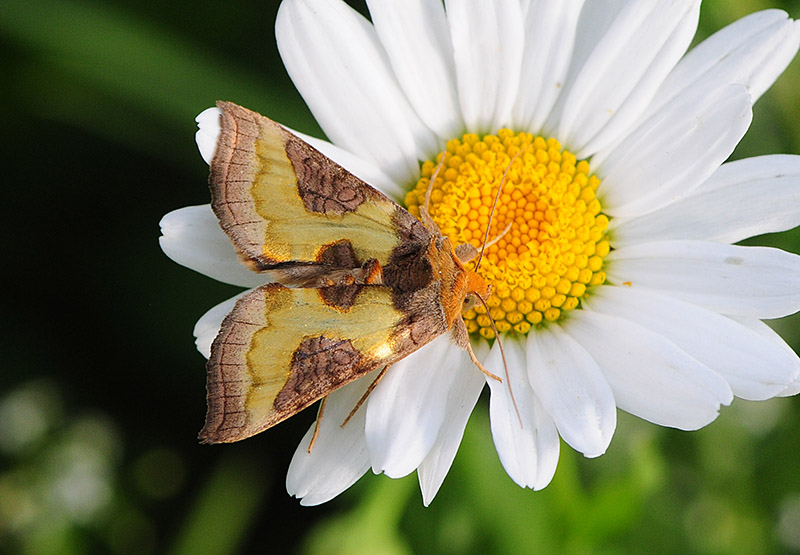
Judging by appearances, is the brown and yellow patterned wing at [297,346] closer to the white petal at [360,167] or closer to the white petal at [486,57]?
the white petal at [360,167]

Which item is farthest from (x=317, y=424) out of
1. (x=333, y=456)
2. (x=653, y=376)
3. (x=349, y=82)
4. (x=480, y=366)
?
(x=349, y=82)

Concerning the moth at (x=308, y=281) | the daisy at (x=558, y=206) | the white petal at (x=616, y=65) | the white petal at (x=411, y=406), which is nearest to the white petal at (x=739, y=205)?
the daisy at (x=558, y=206)

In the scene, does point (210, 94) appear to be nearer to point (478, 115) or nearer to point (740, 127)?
point (478, 115)

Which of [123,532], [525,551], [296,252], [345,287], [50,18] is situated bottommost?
[525,551]

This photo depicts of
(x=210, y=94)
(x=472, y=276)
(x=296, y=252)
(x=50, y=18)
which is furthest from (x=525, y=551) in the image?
(x=50, y=18)

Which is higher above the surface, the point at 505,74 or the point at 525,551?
the point at 505,74

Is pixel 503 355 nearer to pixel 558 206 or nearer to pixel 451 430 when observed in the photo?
pixel 451 430

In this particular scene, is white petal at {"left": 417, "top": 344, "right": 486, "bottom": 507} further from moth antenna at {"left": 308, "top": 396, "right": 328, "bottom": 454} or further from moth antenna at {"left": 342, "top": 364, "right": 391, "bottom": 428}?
moth antenna at {"left": 308, "top": 396, "right": 328, "bottom": 454}
